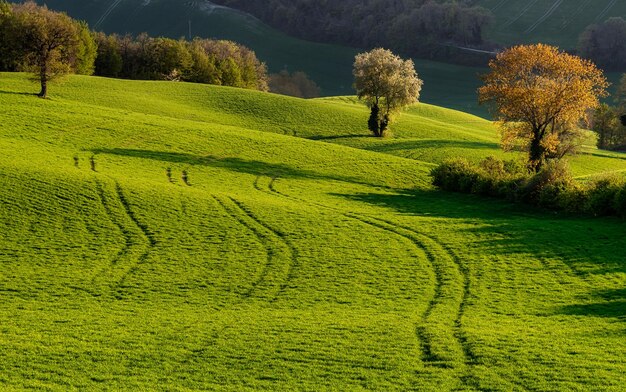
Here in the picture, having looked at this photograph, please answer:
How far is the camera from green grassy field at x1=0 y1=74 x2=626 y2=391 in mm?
20500

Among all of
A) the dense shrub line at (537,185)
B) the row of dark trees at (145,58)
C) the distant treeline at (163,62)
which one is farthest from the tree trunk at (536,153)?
the distant treeline at (163,62)

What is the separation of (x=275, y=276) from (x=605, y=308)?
13158 mm

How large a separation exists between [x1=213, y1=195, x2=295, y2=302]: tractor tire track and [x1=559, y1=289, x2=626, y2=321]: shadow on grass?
11.2 m

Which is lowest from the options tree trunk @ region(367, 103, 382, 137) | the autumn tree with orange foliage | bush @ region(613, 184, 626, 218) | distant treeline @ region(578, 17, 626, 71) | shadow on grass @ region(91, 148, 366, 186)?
shadow on grass @ region(91, 148, 366, 186)

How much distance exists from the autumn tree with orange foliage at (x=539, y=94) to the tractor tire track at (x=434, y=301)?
73.1ft

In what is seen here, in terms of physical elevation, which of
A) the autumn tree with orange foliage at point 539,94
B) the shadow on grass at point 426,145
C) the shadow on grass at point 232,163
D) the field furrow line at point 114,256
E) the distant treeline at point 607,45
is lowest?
the field furrow line at point 114,256

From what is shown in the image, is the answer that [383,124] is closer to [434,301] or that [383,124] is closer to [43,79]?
[43,79]

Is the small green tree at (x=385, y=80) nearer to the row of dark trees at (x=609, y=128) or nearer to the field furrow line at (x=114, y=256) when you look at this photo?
the field furrow line at (x=114, y=256)

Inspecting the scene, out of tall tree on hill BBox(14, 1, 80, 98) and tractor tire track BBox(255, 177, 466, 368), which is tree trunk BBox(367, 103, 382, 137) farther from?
tractor tire track BBox(255, 177, 466, 368)

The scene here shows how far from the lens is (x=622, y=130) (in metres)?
118

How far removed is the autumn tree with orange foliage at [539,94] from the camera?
57.2 meters

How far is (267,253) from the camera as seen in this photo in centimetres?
3359

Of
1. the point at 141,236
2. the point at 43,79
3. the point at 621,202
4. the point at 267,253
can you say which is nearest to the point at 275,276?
the point at 267,253

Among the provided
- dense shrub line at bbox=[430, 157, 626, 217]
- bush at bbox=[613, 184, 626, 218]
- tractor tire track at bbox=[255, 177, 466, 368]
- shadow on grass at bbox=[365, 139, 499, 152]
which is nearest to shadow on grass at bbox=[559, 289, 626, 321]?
tractor tire track at bbox=[255, 177, 466, 368]
